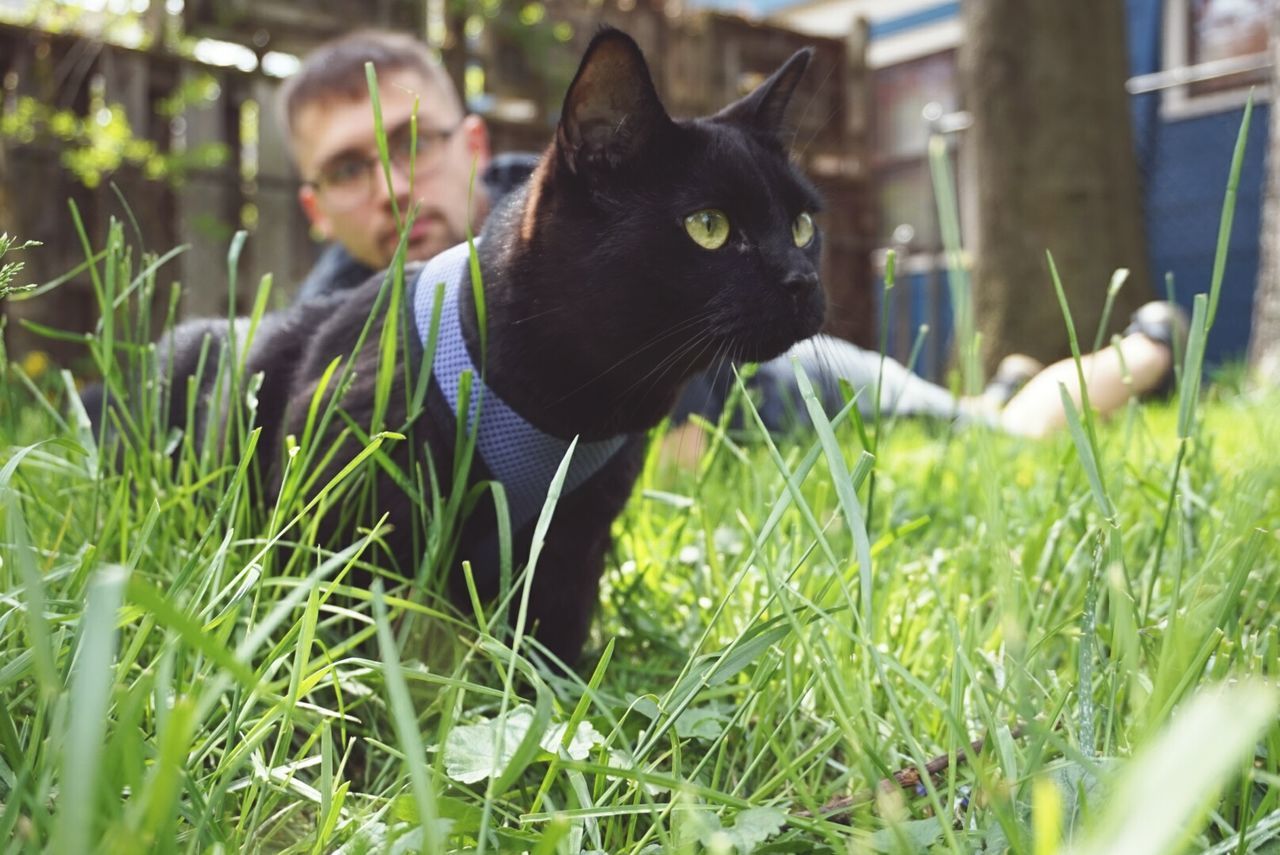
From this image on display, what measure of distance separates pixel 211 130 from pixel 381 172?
2.22 meters

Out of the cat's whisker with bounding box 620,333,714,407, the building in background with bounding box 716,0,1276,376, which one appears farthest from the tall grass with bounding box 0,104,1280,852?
the building in background with bounding box 716,0,1276,376

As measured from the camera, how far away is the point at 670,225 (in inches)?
39.3

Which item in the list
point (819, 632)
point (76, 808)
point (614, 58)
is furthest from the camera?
point (614, 58)

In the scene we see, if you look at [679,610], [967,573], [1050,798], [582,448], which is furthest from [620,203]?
[1050,798]

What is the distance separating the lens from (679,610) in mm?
1106

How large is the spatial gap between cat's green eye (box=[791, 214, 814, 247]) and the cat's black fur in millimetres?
51

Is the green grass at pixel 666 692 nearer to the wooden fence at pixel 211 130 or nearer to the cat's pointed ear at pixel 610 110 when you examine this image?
the cat's pointed ear at pixel 610 110

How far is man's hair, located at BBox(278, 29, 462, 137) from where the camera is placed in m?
Answer: 2.36

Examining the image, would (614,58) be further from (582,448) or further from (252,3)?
(252,3)

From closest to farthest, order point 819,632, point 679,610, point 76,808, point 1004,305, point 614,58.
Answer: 1. point 76,808
2. point 819,632
3. point 614,58
4. point 679,610
5. point 1004,305

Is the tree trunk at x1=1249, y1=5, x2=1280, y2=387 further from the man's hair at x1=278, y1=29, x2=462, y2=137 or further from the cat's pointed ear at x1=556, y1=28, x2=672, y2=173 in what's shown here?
the cat's pointed ear at x1=556, y1=28, x2=672, y2=173

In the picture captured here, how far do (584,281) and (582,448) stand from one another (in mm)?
169

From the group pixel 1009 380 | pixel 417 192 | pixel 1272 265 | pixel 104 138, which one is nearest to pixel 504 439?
pixel 417 192

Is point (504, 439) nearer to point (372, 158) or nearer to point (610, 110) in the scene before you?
point (610, 110)
